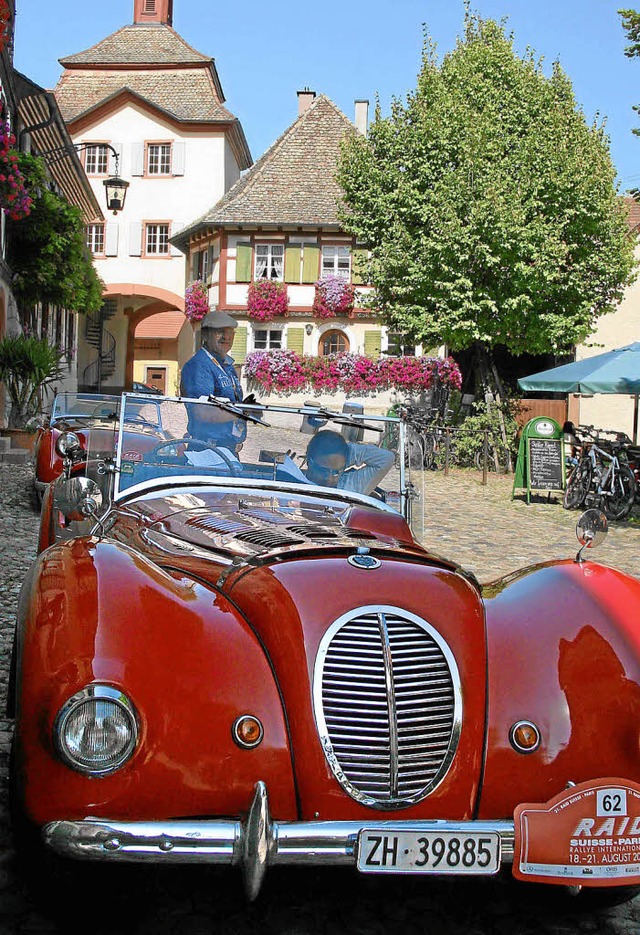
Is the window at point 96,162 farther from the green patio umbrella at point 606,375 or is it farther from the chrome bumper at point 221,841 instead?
the chrome bumper at point 221,841

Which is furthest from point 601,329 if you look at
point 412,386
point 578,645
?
point 578,645

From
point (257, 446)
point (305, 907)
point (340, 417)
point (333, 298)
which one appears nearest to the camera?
point (305, 907)

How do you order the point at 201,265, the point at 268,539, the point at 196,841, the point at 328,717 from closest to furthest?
the point at 196,841, the point at 328,717, the point at 268,539, the point at 201,265

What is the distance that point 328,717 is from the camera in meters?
2.69

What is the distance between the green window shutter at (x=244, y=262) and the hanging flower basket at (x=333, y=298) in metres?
2.83

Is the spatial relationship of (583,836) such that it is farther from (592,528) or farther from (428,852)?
(592,528)

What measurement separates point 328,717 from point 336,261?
3482 centimetres

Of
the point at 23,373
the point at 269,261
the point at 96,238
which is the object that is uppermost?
the point at 96,238

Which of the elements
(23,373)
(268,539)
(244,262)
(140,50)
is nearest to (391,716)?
(268,539)

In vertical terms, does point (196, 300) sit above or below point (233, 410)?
above

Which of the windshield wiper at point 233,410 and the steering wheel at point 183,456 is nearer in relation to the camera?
the steering wheel at point 183,456

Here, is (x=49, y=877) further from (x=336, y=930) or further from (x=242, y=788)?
(x=336, y=930)

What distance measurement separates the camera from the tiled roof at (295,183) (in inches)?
1430

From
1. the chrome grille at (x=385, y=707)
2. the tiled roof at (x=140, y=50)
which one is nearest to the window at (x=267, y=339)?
the tiled roof at (x=140, y=50)
